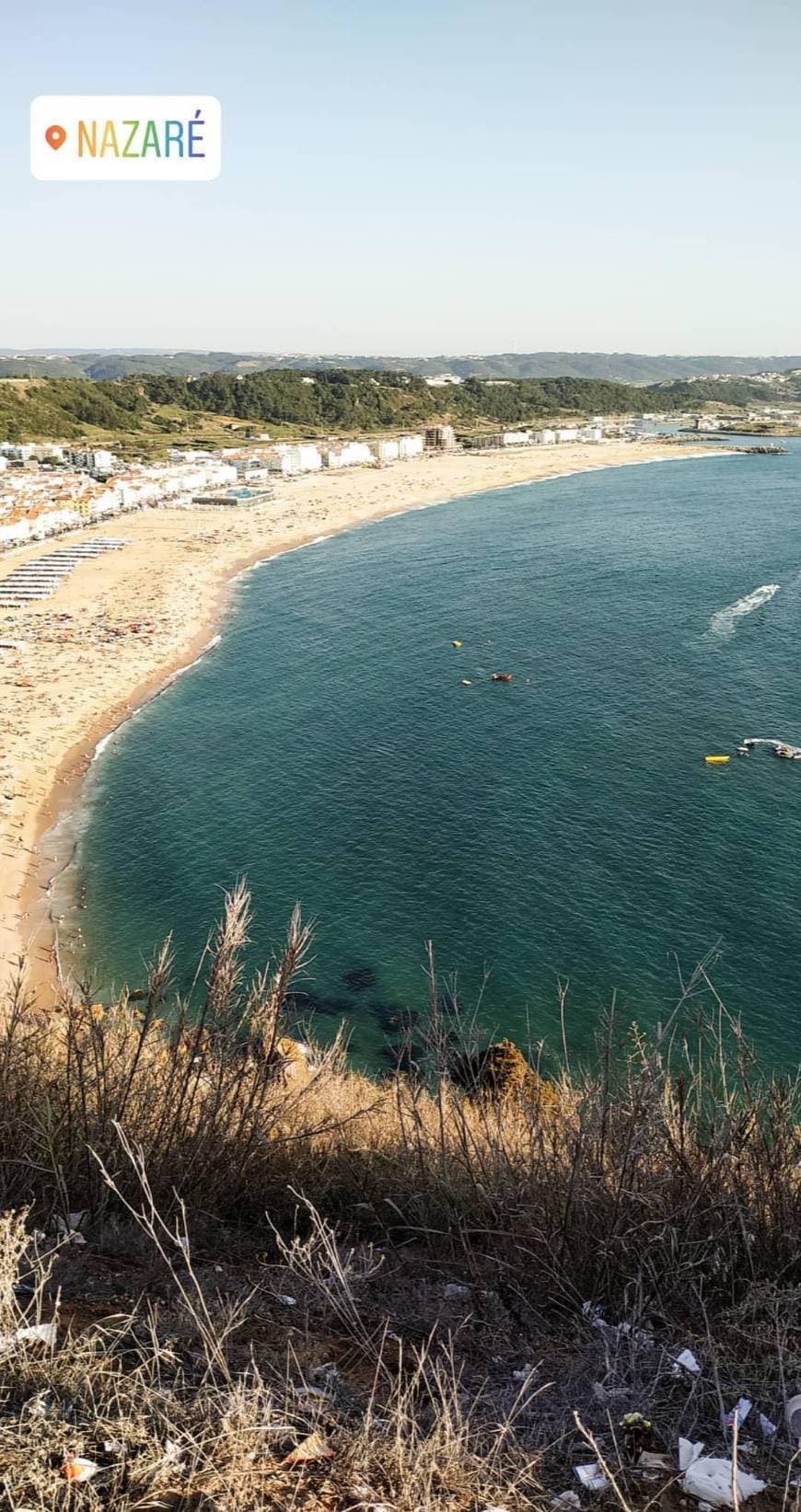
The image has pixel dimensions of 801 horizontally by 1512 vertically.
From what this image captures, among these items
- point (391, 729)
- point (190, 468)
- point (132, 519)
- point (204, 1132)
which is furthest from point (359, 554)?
point (204, 1132)

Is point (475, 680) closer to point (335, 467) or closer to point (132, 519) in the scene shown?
point (132, 519)

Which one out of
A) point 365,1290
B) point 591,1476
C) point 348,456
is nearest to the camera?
point 591,1476

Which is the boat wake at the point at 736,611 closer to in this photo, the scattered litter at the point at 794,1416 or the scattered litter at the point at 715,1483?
the scattered litter at the point at 794,1416

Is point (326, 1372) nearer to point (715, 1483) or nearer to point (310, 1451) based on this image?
point (310, 1451)

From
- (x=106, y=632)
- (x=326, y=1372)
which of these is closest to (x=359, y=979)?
(x=326, y=1372)

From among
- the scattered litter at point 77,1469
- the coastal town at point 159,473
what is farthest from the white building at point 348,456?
the scattered litter at point 77,1469

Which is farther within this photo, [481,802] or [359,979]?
[481,802]
